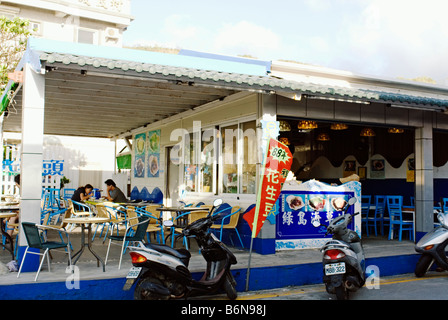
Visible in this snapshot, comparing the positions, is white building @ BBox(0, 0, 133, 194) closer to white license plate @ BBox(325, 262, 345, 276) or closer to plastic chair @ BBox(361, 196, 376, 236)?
plastic chair @ BBox(361, 196, 376, 236)

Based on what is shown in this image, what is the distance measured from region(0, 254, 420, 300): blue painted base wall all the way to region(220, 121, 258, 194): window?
202cm

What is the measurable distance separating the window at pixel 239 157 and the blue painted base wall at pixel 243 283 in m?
2.02

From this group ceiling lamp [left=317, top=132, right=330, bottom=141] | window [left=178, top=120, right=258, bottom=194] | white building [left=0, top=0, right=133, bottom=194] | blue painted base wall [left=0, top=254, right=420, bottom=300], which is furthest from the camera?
white building [left=0, top=0, right=133, bottom=194]

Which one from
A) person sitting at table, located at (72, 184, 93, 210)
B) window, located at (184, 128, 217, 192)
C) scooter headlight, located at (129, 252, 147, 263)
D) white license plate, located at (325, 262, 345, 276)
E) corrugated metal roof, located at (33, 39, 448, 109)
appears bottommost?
white license plate, located at (325, 262, 345, 276)

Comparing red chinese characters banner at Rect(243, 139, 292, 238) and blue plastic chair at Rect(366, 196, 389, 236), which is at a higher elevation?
red chinese characters banner at Rect(243, 139, 292, 238)

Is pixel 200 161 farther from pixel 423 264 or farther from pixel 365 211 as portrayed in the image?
pixel 423 264

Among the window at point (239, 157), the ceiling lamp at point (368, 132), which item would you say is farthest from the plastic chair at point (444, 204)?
the window at point (239, 157)

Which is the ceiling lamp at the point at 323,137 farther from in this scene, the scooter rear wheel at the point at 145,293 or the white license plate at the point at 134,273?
the white license plate at the point at 134,273

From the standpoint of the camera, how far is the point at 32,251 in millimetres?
6270

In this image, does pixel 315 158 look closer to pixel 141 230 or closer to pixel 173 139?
pixel 173 139

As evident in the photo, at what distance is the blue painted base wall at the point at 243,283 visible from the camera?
17.9 ft

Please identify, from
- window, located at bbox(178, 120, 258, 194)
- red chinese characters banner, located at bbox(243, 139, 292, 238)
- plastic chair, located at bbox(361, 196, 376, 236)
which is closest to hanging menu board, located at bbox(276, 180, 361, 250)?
window, located at bbox(178, 120, 258, 194)

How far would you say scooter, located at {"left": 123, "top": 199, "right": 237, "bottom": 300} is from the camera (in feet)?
16.9

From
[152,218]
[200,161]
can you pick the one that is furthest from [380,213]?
[152,218]
